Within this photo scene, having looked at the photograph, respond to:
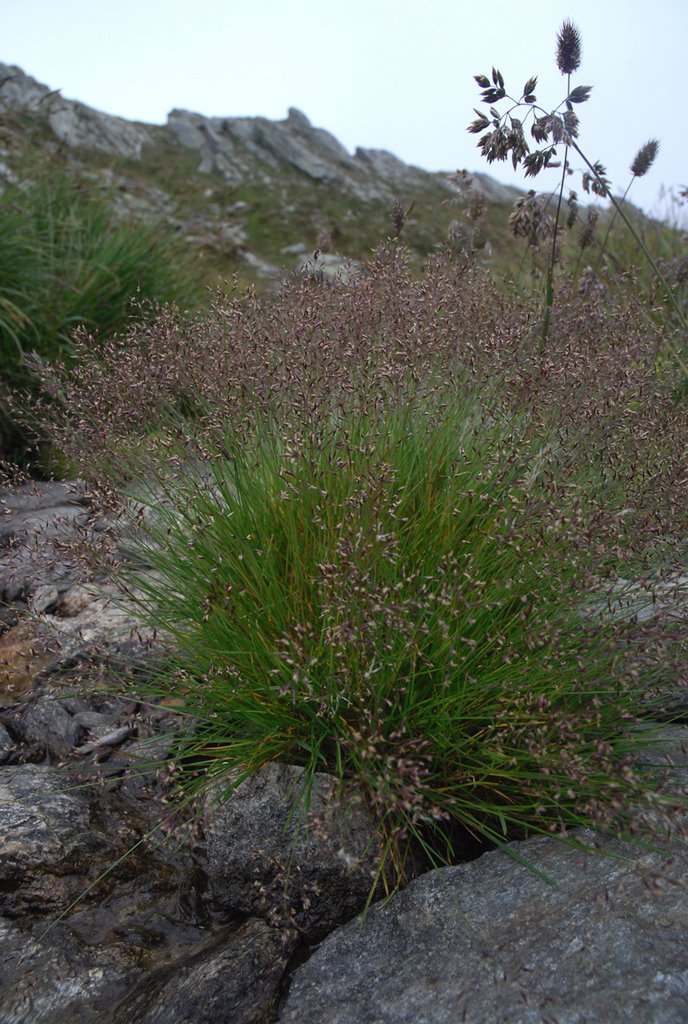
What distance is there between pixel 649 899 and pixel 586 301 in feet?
10.3

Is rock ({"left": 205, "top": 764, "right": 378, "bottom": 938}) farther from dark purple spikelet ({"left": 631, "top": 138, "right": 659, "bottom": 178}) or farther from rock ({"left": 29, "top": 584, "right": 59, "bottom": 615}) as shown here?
dark purple spikelet ({"left": 631, "top": 138, "right": 659, "bottom": 178})

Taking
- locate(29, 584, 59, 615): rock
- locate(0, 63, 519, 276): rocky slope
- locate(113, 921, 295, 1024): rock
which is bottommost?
locate(113, 921, 295, 1024): rock

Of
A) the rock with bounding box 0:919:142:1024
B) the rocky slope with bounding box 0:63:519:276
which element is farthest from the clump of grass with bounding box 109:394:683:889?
the rocky slope with bounding box 0:63:519:276

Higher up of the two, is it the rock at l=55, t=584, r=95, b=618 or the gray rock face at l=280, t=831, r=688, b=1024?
the gray rock face at l=280, t=831, r=688, b=1024

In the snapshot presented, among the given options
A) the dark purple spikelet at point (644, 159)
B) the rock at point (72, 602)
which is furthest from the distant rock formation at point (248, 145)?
the rock at point (72, 602)

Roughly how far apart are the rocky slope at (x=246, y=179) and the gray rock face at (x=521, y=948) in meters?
10.7

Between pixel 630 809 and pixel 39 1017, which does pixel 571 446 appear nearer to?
pixel 630 809

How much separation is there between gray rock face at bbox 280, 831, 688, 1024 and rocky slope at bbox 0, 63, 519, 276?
1069 cm

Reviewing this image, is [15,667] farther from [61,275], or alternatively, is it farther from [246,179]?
[246,179]

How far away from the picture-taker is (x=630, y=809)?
2.18 m

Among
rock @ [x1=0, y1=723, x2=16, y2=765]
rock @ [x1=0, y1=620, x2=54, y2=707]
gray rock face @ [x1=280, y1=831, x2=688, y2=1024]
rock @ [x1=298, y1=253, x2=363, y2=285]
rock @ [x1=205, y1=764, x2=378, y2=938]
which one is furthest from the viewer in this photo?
rock @ [x1=298, y1=253, x2=363, y2=285]

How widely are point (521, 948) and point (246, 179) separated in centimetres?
2117

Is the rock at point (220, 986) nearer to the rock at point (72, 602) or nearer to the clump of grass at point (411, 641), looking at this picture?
the clump of grass at point (411, 641)

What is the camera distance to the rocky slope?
15.3 meters
